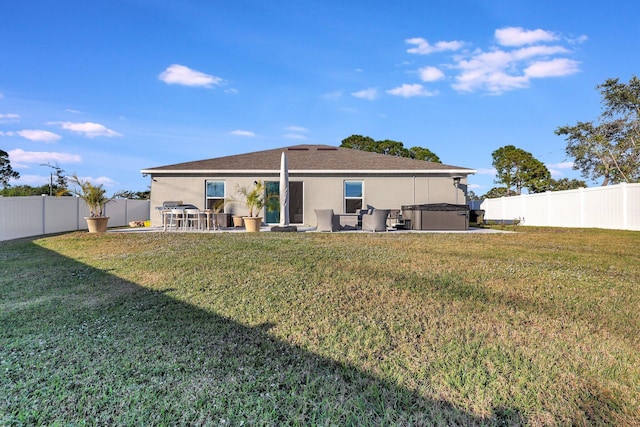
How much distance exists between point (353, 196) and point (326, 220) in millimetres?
3202

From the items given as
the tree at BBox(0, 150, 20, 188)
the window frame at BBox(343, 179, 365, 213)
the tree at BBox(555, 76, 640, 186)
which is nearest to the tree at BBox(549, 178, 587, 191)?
the tree at BBox(555, 76, 640, 186)

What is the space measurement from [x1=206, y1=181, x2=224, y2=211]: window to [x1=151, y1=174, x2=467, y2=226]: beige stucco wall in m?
0.20

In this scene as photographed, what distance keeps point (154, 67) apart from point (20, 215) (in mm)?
7177

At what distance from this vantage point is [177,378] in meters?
2.18

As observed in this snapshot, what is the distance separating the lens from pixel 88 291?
4.41 m

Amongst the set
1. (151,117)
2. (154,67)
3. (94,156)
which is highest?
(154,67)

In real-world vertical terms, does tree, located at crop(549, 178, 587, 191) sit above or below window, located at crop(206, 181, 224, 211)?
above

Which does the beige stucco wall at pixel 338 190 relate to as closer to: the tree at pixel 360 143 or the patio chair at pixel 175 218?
→ the patio chair at pixel 175 218

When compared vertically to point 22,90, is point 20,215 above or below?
below

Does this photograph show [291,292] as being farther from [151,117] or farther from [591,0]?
[591,0]

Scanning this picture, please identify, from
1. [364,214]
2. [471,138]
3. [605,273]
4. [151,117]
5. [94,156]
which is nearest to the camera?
[605,273]

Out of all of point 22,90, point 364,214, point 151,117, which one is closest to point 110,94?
point 151,117

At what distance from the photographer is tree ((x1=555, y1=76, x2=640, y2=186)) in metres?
21.1

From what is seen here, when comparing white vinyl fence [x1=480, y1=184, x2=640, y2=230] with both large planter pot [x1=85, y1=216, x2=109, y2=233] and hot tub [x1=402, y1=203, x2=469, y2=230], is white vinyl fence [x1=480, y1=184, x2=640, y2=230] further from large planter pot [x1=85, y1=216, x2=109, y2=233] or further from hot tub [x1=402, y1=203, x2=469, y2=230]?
large planter pot [x1=85, y1=216, x2=109, y2=233]
